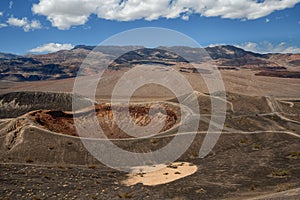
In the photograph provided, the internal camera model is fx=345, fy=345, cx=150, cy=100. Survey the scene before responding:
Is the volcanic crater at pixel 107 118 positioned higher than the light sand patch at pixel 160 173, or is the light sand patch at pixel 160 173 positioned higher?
the volcanic crater at pixel 107 118

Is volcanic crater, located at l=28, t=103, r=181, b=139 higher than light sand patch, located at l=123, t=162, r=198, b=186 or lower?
higher

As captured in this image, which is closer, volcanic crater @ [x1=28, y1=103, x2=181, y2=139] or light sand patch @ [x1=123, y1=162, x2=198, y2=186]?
light sand patch @ [x1=123, y1=162, x2=198, y2=186]

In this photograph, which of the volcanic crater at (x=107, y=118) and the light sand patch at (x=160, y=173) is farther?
the volcanic crater at (x=107, y=118)

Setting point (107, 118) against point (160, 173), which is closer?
point (160, 173)

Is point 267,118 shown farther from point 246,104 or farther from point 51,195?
point 51,195

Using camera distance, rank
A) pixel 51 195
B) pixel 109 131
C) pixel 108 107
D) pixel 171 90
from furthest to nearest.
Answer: pixel 171 90, pixel 108 107, pixel 109 131, pixel 51 195

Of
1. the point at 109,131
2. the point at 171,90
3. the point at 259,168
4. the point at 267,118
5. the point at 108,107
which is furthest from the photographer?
the point at 171,90

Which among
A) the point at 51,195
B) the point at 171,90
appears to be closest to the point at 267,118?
the point at 51,195

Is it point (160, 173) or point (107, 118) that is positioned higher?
point (107, 118)
